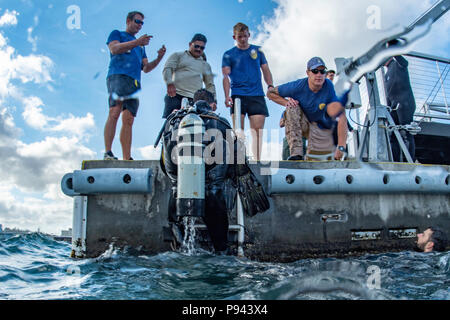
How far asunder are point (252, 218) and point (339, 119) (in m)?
1.67

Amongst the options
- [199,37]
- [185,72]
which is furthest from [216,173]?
[199,37]

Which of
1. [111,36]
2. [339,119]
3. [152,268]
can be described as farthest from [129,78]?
[339,119]

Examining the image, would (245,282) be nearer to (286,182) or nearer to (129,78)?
(286,182)

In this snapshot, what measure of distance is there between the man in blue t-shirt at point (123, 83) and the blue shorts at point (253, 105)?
1.19 metres

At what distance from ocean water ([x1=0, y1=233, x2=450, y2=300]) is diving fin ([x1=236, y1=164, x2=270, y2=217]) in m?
0.47

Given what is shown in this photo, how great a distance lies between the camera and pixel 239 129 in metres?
3.63

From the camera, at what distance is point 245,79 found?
13.4 ft

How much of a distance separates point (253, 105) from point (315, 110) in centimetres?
73

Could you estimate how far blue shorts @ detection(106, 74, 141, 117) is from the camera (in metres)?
3.62

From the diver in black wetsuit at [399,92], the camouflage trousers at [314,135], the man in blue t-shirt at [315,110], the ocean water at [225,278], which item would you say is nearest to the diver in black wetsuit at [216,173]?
the ocean water at [225,278]

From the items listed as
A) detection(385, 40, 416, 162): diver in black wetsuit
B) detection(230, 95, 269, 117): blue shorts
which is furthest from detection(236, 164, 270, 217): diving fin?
detection(385, 40, 416, 162): diver in black wetsuit

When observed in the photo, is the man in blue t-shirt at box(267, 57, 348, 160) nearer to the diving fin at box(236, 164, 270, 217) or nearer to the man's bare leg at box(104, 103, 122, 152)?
the diving fin at box(236, 164, 270, 217)

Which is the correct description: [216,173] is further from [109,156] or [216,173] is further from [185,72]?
[185,72]

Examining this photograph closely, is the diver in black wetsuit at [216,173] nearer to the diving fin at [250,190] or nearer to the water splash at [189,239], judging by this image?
the diving fin at [250,190]
